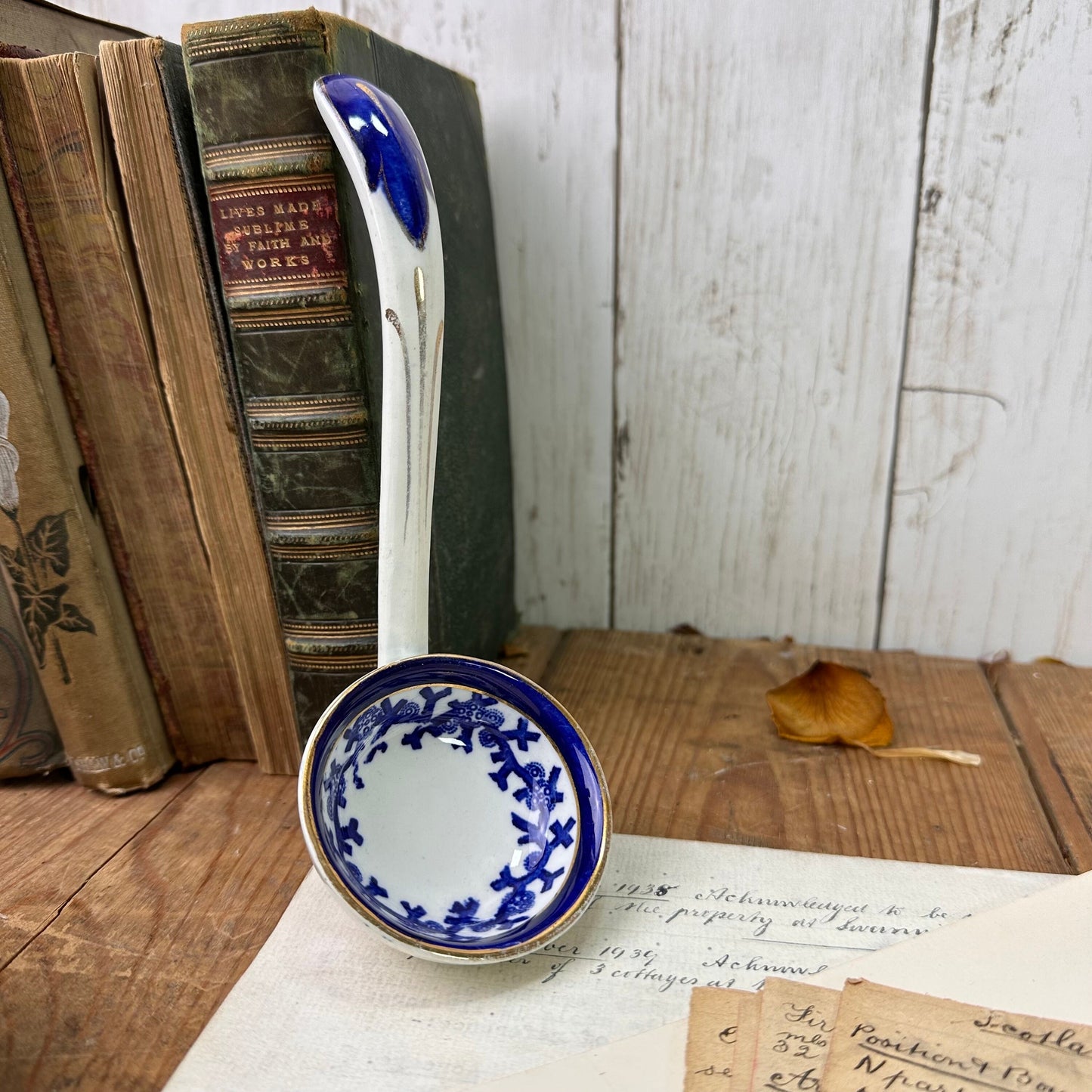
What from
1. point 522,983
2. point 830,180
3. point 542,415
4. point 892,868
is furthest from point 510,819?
point 830,180

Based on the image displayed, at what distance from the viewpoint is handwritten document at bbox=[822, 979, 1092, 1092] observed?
12.2 inches

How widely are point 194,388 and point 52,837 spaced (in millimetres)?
260

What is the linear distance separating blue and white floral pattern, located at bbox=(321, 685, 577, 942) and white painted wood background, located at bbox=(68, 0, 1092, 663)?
274mm

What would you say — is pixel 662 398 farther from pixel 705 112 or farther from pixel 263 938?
pixel 263 938

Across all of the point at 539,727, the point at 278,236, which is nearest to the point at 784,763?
the point at 539,727

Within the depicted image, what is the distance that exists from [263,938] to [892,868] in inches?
12.0

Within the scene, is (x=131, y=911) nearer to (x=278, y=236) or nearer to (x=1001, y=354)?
(x=278, y=236)

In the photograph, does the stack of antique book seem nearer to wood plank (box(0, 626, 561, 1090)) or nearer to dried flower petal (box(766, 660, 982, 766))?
wood plank (box(0, 626, 561, 1090))

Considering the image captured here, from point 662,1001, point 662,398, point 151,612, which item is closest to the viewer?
point 662,1001

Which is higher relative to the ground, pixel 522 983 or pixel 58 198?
pixel 58 198

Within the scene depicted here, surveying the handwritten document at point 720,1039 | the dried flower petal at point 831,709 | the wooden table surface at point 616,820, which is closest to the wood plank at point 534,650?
the wooden table surface at point 616,820

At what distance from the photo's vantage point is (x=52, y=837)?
18.9 inches

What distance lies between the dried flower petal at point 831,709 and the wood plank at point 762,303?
0.35ft

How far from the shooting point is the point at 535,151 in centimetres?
60
